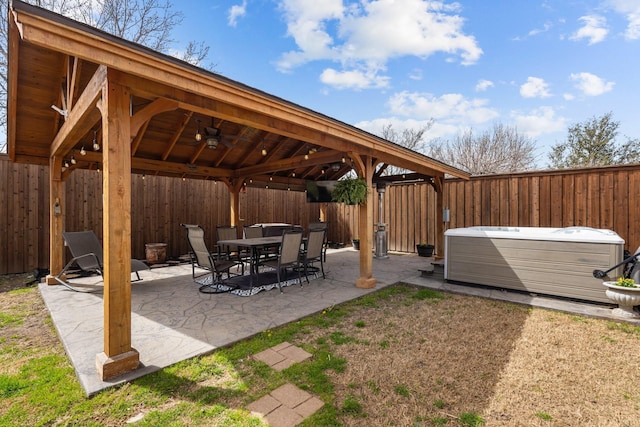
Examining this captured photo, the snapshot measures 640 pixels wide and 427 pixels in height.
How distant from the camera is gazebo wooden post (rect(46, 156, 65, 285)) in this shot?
498 centimetres

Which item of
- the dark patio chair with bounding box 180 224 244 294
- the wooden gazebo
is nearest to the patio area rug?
the dark patio chair with bounding box 180 224 244 294

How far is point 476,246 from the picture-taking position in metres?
4.96

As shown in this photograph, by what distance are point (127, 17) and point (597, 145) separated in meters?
18.2

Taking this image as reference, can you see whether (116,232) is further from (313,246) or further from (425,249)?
(425,249)

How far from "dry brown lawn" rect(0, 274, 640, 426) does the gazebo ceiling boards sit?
2.40 m

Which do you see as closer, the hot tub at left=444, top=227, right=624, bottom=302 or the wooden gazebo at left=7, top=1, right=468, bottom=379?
the wooden gazebo at left=7, top=1, right=468, bottom=379

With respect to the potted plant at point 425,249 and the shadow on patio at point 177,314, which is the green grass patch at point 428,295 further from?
the potted plant at point 425,249

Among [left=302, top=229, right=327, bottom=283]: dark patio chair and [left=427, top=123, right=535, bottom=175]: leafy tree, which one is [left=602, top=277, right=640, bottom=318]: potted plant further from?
[left=427, top=123, right=535, bottom=175]: leafy tree

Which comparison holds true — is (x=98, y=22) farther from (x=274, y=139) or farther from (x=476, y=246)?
(x=476, y=246)

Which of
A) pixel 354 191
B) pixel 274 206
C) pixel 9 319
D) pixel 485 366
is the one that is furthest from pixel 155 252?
pixel 485 366

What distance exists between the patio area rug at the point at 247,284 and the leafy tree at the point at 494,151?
1393 centimetres

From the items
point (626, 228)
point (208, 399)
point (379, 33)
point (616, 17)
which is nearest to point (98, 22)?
point (379, 33)

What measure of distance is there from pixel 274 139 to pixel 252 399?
16.8 feet

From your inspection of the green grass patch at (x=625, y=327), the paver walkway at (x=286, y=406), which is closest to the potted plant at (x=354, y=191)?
the paver walkway at (x=286, y=406)
